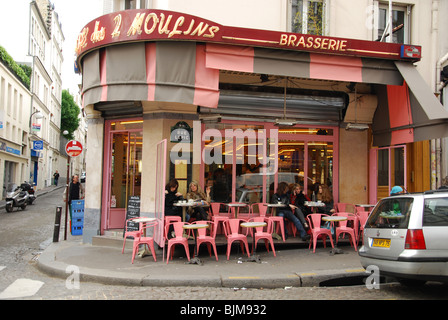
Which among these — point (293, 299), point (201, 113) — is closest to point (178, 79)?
point (201, 113)

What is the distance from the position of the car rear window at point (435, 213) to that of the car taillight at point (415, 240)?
6.0 inches

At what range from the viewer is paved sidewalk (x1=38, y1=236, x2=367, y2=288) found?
618 cm

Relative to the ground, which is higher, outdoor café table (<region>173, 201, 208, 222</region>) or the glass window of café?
the glass window of café

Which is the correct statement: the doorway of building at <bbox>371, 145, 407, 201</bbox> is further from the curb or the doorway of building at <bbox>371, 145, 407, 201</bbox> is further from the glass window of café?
the curb

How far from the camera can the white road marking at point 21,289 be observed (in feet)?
18.2

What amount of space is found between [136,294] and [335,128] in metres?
7.13

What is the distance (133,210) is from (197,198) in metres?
1.72

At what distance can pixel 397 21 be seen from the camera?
A: 10969 mm

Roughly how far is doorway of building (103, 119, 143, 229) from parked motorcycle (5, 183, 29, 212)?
981 cm

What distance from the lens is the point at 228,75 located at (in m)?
9.55

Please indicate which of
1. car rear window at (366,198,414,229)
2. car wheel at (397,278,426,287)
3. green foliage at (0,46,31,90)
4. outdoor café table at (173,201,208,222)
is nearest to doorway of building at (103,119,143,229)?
outdoor café table at (173,201,208,222)

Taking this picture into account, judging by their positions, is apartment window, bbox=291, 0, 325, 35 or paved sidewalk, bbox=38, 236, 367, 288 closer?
paved sidewalk, bbox=38, 236, 367, 288
